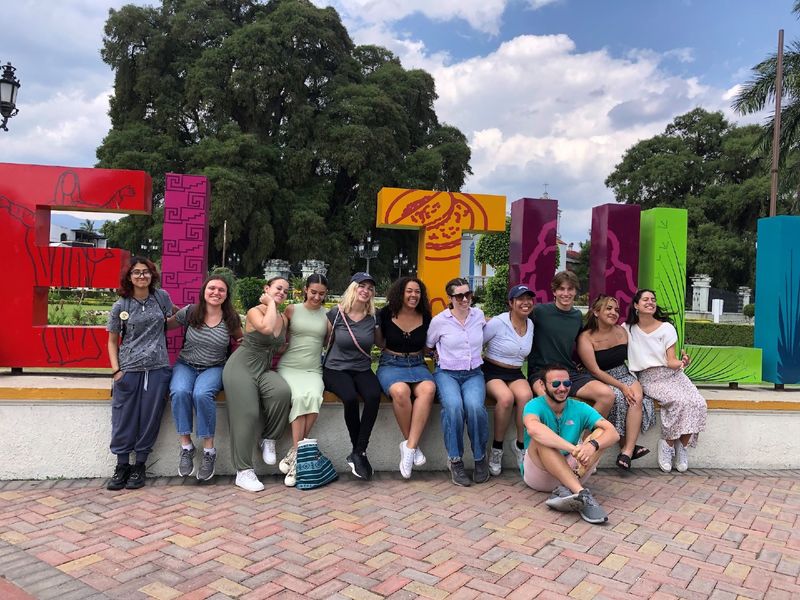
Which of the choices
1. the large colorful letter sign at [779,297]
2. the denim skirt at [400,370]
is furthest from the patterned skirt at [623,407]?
the large colorful letter sign at [779,297]

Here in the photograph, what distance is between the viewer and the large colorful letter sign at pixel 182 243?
527cm

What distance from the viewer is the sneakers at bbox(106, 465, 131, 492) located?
4246mm

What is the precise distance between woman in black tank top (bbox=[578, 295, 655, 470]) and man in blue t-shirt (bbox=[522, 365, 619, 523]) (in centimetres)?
86

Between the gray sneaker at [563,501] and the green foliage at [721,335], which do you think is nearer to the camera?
the gray sneaker at [563,501]

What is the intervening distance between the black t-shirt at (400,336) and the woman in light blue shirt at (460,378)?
0.22 feet

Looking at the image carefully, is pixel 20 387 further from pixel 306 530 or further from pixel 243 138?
pixel 243 138

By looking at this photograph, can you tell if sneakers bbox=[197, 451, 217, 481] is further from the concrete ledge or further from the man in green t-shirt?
the man in green t-shirt

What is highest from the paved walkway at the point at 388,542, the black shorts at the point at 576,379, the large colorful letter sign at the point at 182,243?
the large colorful letter sign at the point at 182,243

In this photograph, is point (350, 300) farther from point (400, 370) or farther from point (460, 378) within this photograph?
point (460, 378)

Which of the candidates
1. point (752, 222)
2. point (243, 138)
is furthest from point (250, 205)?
point (752, 222)

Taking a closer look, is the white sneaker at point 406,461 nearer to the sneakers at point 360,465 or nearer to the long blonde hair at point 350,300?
the sneakers at point 360,465

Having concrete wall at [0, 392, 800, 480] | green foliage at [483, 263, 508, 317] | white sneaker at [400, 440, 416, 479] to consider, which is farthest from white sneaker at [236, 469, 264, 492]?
green foliage at [483, 263, 508, 317]

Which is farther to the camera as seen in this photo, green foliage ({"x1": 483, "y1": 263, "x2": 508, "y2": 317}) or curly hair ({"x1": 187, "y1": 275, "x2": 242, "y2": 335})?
green foliage ({"x1": 483, "y1": 263, "x2": 508, "y2": 317})

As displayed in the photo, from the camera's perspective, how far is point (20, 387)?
14.7 ft
